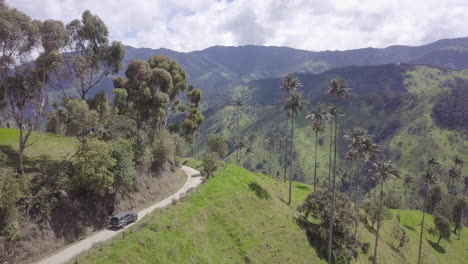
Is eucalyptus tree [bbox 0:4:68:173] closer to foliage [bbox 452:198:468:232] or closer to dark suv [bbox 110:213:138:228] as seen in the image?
dark suv [bbox 110:213:138:228]

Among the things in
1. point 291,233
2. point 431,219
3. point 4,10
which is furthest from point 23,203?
point 431,219

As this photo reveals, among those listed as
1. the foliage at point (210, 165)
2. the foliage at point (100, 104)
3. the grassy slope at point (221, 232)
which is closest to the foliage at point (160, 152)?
the foliage at point (210, 165)

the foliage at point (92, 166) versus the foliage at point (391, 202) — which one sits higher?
the foliage at point (92, 166)

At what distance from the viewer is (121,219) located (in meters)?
41.1

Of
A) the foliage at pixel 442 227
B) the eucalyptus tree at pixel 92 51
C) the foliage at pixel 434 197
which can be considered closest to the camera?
the eucalyptus tree at pixel 92 51

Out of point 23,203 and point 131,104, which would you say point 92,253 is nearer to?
point 23,203

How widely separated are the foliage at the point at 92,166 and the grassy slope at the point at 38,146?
25.3 feet

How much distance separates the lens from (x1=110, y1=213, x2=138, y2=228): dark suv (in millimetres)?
40622

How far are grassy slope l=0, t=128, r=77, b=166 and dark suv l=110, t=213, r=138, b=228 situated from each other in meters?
13.3

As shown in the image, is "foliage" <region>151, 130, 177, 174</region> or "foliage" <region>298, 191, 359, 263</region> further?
"foliage" <region>151, 130, 177, 174</region>

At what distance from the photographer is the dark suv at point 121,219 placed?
4062 centimetres

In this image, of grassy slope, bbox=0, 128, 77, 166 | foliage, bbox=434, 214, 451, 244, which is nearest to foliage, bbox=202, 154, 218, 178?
grassy slope, bbox=0, 128, 77, 166

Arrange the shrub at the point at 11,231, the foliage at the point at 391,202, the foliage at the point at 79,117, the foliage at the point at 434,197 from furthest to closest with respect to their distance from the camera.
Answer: the foliage at the point at 391,202
the foliage at the point at 434,197
the foliage at the point at 79,117
the shrub at the point at 11,231

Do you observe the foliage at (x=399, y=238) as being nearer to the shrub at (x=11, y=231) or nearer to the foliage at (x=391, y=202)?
the foliage at (x=391, y=202)
